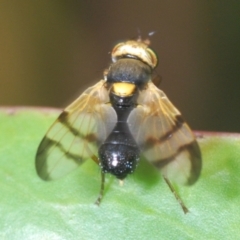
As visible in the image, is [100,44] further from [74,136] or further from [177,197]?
[177,197]

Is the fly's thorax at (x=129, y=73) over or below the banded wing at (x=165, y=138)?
over

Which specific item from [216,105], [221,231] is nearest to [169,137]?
[221,231]

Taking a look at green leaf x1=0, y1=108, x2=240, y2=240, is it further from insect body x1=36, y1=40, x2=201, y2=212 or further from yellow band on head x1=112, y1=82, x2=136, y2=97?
yellow band on head x1=112, y1=82, x2=136, y2=97

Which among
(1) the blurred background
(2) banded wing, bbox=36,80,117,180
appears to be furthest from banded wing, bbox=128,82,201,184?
(1) the blurred background

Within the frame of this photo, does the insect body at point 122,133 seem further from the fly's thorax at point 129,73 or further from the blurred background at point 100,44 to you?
the blurred background at point 100,44

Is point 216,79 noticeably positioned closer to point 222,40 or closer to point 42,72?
point 222,40

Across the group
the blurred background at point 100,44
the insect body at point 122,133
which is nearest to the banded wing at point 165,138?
the insect body at point 122,133
